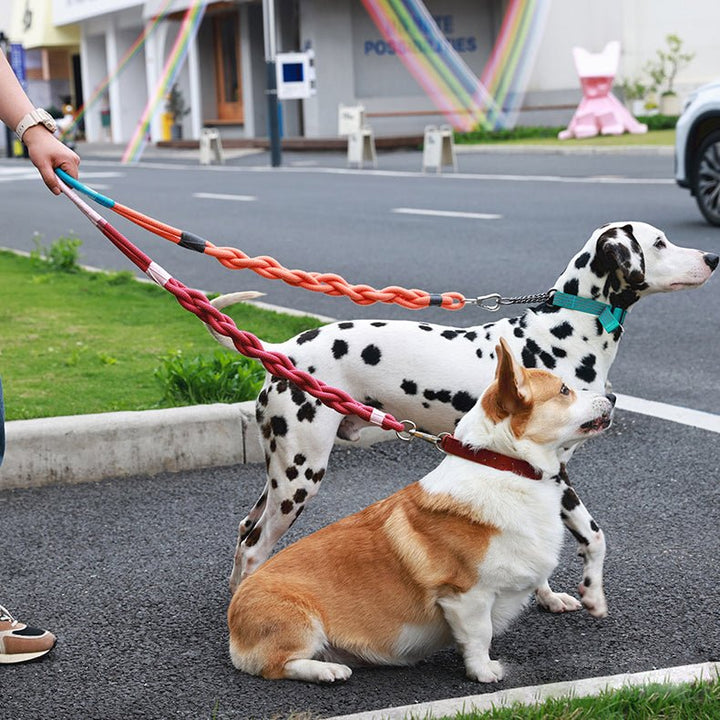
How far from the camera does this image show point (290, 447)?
4.14m

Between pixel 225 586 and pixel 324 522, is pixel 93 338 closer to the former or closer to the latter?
pixel 324 522

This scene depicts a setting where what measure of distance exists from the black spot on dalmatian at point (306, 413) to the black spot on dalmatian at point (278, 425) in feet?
0.19

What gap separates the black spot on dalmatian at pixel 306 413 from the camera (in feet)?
13.5

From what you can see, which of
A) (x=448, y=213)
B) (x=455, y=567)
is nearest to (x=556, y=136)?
(x=448, y=213)

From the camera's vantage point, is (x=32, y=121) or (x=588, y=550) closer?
(x=32, y=121)

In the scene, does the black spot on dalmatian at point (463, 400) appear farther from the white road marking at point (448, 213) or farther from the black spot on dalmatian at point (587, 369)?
the white road marking at point (448, 213)

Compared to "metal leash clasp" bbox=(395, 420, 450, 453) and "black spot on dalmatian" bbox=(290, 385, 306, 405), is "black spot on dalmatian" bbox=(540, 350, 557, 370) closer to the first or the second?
"metal leash clasp" bbox=(395, 420, 450, 453)

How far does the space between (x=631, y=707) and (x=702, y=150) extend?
10.6m

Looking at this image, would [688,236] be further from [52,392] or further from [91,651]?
[91,651]

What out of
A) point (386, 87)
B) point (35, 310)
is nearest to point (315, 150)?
point (386, 87)

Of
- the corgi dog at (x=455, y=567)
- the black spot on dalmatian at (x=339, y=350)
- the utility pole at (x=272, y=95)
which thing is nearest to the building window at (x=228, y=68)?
the utility pole at (x=272, y=95)

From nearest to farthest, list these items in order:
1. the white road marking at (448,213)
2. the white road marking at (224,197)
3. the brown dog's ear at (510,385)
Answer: the brown dog's ear at (510,385) < the white road marking at (448,213) < the white road marking at (224,197)

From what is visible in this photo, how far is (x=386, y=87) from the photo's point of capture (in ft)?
136

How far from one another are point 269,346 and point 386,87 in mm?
38338
